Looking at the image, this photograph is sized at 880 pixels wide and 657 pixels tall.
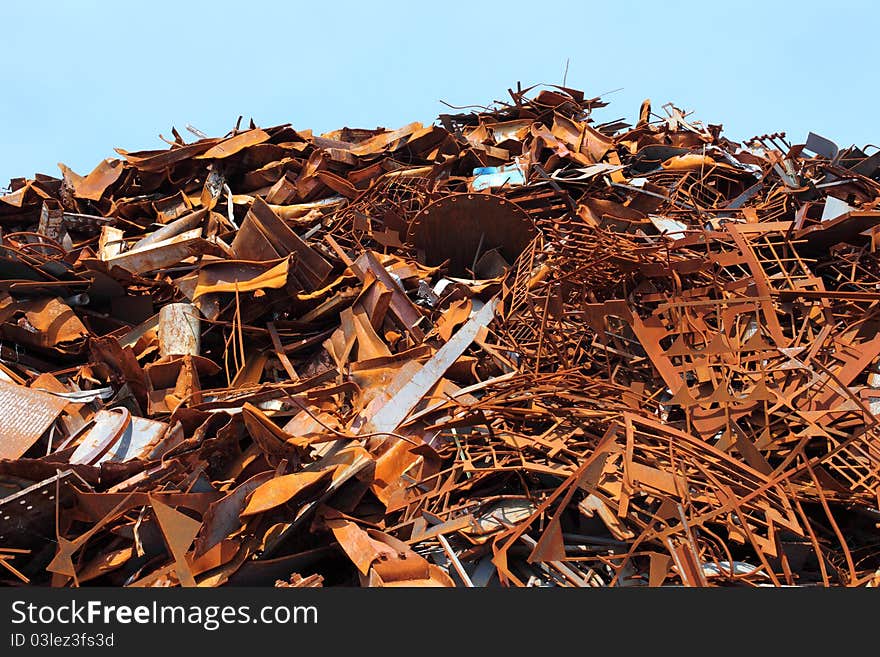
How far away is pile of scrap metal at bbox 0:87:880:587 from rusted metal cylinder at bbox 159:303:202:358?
0.08ft

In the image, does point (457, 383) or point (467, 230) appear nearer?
point (457, 383)

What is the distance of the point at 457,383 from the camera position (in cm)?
455

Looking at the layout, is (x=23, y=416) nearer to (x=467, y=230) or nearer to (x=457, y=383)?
(x=457, y=383)

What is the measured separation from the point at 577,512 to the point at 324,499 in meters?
1.06

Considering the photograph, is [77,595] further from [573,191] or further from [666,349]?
[573,191]

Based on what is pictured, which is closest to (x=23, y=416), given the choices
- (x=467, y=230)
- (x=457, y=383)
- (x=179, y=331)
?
(x=179, y=331)

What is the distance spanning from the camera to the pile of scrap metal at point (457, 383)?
10.6 feet

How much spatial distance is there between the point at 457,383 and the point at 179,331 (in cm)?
180

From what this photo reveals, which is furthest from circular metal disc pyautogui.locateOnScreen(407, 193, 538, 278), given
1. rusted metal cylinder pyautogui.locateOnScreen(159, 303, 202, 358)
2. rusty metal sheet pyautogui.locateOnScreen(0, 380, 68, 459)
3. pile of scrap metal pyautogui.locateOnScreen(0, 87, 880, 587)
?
rusty metal sheet pyautogui.locateOnScreen(0, 380, 68, 459)

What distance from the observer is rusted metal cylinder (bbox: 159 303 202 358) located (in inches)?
197

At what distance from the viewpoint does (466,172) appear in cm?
777

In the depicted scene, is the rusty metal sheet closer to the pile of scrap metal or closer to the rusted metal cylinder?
the pile of scrap metal

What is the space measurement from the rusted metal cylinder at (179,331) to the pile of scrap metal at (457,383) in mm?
23

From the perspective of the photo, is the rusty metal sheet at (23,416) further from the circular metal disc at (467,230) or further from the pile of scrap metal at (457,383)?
the circular metal disc at (467,230)
